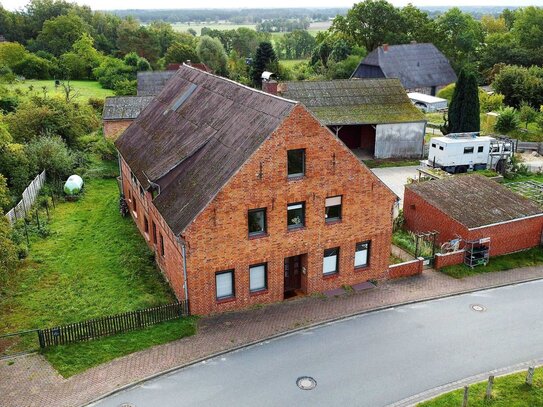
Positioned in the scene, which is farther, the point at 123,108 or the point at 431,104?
the point at 431,104

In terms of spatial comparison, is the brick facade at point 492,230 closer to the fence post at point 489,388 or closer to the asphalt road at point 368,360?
the asphalt road at point 368,360

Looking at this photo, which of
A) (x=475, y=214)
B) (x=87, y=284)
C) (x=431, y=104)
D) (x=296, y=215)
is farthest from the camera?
(x=431, y=104)

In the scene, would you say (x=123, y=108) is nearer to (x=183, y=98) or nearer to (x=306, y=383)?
(x=183, y=98)

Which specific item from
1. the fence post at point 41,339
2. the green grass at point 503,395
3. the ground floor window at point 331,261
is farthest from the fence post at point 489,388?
the fence post at point 41,339

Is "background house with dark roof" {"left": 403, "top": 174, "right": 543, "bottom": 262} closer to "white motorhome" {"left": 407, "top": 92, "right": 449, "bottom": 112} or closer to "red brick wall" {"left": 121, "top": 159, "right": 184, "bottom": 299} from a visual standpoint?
"red brick wall" {"left": 121, "top": 159, "right": 184, "bottom": 299}

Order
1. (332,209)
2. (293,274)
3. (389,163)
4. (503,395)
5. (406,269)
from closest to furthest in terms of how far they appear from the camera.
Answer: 1. (503,395)
2. (332,209)
3. (293,274)
4. (406,269)
5. (389,163)

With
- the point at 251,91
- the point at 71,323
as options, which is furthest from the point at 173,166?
the point at 71,323

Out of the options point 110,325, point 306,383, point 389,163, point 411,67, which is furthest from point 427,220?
point 411,67

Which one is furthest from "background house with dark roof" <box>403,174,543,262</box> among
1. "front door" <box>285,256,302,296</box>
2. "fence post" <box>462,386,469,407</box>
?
"fence post" <box>462,386,469,407</box>
